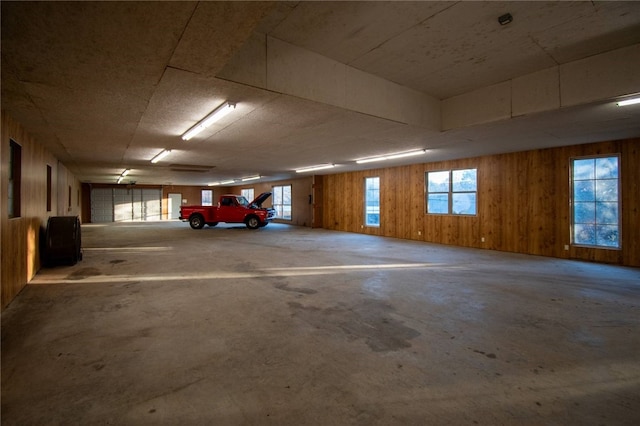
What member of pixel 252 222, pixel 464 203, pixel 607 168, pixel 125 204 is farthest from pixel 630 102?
pixel 125 204

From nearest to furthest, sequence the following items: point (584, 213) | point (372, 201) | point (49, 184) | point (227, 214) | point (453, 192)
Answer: point (584, 213) → point (49, 184) → point (453, 192) → point (372, 201) → point (227, 214)

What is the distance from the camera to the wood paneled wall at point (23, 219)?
3.62 meters

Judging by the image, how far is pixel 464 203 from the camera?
8.74 meters

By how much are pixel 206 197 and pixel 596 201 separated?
2295 cm

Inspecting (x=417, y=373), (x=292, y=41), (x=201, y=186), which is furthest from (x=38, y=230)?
(x=201, y=186)

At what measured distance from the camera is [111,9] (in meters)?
1.97

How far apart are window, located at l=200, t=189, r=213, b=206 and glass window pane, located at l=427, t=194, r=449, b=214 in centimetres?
1874

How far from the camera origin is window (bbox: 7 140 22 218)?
167 inches

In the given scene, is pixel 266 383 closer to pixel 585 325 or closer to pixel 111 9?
pixel 111 9

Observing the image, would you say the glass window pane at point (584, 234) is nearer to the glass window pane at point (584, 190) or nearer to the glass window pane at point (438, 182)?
the glass window pane at point (584, 190)

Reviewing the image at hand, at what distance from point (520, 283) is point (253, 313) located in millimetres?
4166

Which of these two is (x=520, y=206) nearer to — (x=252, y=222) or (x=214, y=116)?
(x=214, y=116)

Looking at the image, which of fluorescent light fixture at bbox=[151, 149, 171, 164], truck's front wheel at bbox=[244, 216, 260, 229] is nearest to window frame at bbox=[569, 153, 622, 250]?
fluorescent light fixture at bbox=[151, 149, 171, 164]

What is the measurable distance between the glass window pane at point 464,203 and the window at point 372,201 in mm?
3118
